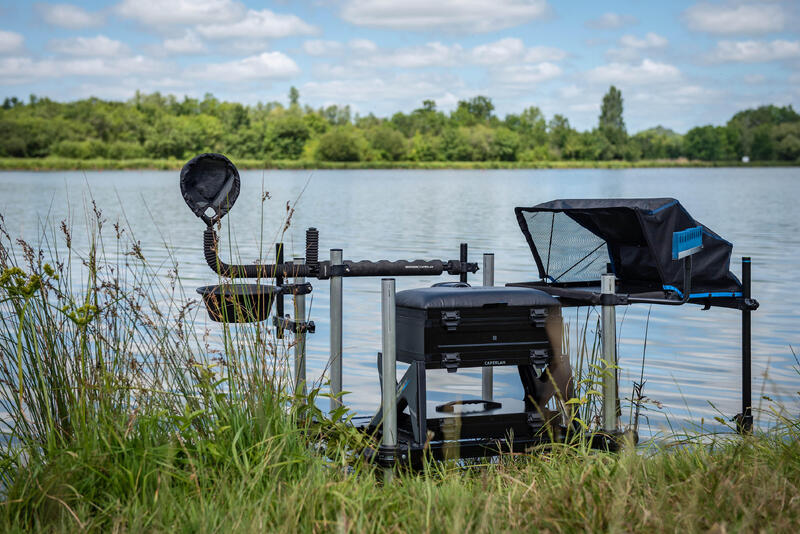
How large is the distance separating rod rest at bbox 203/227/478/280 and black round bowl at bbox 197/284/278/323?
71 millimetres

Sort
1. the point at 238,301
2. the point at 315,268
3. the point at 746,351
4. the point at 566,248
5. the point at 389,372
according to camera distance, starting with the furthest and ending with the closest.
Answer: the point at 566,248 → the point at 746,351 → the point at 315,268 → the point at 238,301 → the point at 389,372

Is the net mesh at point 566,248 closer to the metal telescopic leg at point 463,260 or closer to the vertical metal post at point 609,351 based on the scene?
the metal telescopic leg at point 463,260

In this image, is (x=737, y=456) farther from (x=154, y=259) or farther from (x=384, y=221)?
(x=384, y=221)

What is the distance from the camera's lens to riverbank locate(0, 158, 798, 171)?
296 feet

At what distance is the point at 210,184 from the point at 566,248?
6.93ft

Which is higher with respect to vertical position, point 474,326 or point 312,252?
point 312,252

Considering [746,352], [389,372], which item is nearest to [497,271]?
[746,352]

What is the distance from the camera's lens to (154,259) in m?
17.0

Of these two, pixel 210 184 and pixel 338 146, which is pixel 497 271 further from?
pixel 338 146

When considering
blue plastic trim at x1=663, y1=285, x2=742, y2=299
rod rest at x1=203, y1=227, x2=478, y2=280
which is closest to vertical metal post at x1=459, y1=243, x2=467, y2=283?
rod rest at x1=203, y1=227, x2=478, y2=280

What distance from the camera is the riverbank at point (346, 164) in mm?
90250

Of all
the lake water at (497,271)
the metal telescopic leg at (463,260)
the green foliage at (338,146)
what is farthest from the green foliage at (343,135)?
the metal telescopic leg at (463,260)

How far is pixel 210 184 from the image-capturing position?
4.44 m

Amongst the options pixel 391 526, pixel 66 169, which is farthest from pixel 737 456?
pixel 66 169
